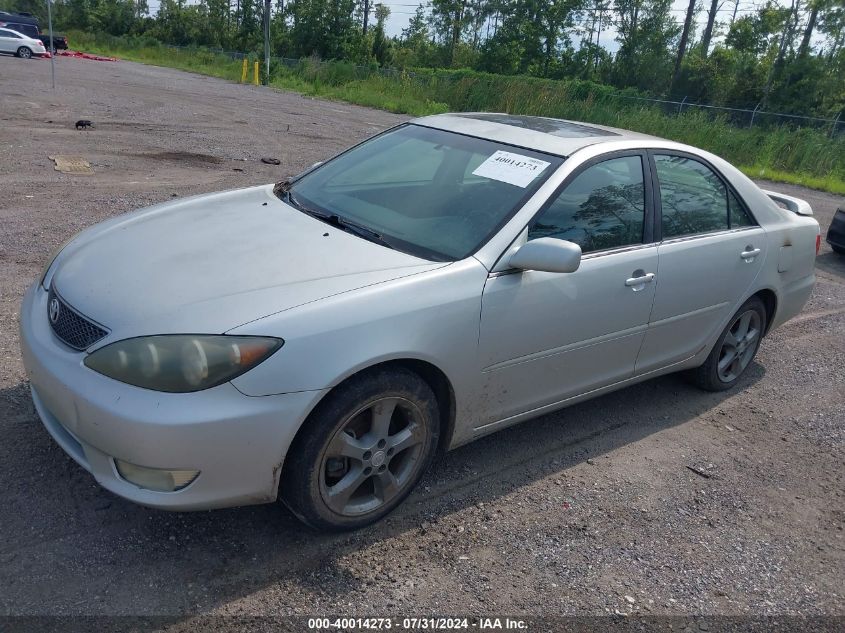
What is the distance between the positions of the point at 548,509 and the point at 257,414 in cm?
Answer: 153

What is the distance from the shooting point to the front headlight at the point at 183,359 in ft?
8.40

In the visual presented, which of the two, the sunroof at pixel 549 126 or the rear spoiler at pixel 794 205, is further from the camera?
the rear spoiler at pixel 794 205

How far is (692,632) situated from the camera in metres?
2.79

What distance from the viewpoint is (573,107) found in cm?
2497

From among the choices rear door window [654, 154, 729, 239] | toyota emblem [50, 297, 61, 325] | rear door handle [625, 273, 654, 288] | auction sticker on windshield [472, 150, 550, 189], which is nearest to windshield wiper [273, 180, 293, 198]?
auction sticker on windshield [472, 150, 550, 189]

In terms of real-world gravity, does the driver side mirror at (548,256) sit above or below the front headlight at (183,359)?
above

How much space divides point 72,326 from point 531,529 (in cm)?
208

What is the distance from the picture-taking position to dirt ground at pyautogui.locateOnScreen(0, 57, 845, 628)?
2.71 meters

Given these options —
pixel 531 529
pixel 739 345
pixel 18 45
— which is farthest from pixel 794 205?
pixel 18 45

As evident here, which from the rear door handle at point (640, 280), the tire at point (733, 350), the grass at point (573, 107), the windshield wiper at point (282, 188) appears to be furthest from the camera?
the grass at point (573, 107)

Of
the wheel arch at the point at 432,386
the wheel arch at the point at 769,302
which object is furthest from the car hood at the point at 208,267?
the wheel arch at the point at 769,302

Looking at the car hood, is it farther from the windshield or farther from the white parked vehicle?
the white parked vehicle

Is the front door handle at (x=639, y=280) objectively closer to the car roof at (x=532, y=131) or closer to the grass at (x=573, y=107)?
the car roof at (x=532, y=131)

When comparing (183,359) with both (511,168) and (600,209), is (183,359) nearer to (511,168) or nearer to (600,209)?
(511,168)
